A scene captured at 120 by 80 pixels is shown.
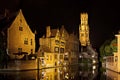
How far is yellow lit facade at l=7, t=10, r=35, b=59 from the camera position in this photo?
56.9 metres

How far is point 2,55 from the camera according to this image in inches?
1927

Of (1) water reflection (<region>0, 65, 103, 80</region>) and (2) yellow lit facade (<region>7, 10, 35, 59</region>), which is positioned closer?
(1) water reflection (<region>0, 65, 103, 80</region>)

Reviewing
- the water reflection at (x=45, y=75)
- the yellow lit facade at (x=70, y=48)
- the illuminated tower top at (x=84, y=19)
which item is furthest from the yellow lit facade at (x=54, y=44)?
the illuminated tower top at (x=84, y=19)

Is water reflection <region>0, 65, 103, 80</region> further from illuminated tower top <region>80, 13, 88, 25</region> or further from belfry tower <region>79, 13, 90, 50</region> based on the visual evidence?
illuminated tower top <region>80, 13, 88, 25</region>

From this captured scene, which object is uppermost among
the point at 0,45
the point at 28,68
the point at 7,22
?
the point at 7,22

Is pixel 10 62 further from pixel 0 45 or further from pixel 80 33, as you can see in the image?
pixel 80 33

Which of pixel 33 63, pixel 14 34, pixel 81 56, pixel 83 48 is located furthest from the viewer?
pixel 83 48

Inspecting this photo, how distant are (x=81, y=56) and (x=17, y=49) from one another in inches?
1943

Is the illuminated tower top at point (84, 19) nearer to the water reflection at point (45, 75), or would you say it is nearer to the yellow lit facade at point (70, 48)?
the yellow lit facade at point (70, 48)

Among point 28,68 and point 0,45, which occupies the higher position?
point 0,45

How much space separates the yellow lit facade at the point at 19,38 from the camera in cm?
5691

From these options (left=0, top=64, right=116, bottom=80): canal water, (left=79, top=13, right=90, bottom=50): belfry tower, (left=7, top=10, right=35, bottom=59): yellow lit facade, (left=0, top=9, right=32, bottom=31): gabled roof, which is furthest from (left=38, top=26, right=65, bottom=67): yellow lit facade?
(left=79, top=13, right=90, bottom=50): belfry tower

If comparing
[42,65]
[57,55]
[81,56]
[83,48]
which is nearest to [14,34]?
[42,65]

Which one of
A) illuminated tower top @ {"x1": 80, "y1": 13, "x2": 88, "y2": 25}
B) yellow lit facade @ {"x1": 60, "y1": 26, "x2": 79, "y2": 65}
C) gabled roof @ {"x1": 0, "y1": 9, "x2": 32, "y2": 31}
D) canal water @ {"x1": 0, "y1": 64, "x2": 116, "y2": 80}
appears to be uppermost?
illuminated tower top @ {"x1": 80, "y1": 13, "x2": 88, "y2": 25}
